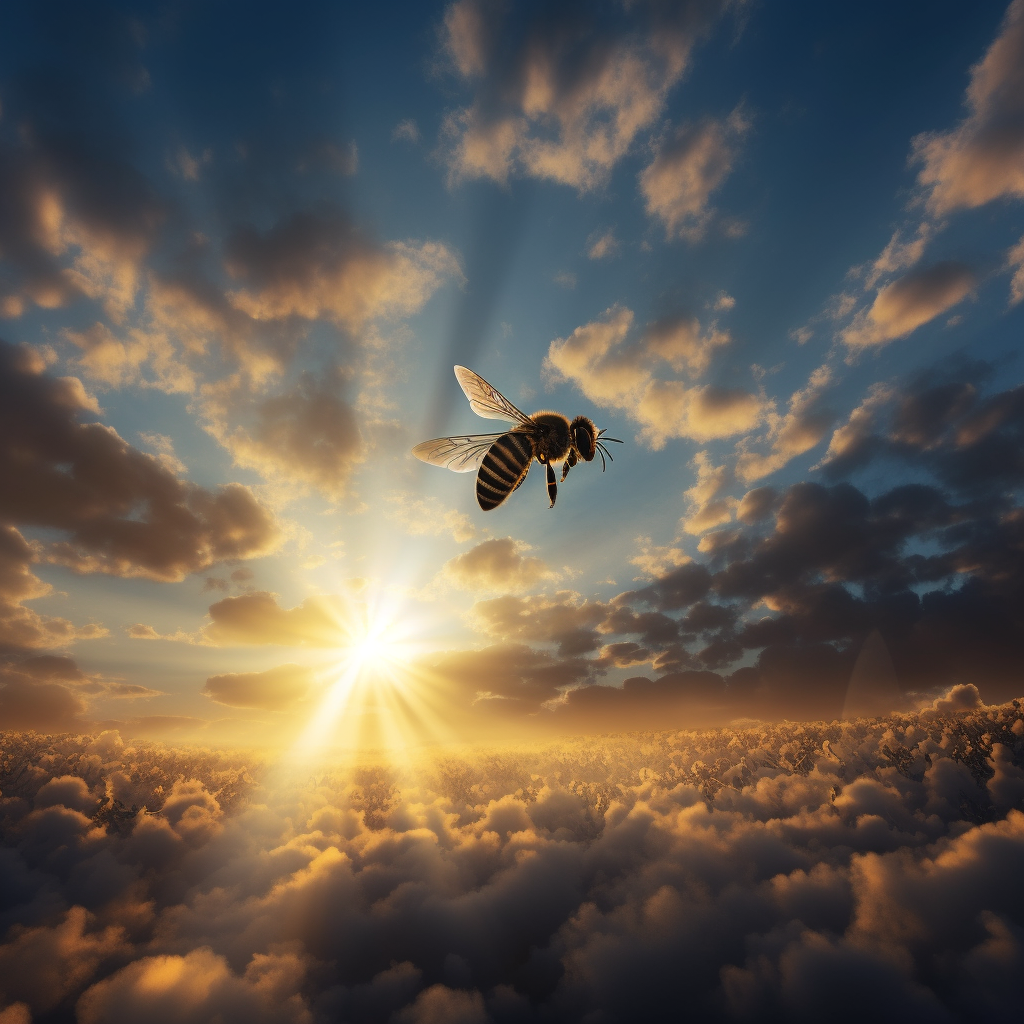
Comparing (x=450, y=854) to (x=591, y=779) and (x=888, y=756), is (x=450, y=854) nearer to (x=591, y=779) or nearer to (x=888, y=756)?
(x=591, y=779)

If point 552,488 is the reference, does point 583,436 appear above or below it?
above

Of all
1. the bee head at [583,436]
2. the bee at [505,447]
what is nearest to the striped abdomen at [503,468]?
the bee at [505,447]

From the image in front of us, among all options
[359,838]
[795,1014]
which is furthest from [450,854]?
[795,1014]

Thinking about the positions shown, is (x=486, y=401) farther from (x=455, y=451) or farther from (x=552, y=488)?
(x=552, y=488)

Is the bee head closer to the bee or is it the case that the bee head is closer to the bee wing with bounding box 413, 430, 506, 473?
the bee

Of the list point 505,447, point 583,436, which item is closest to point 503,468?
point 505,447

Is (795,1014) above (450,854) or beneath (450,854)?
beneath

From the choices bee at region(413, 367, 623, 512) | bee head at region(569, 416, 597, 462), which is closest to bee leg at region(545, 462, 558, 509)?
bee at region(413, 367, 623, 512)
